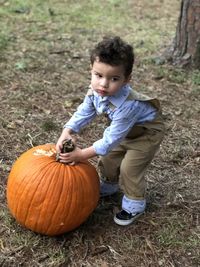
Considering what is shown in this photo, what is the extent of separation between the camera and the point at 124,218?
12.0 ft

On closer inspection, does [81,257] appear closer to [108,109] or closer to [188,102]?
[108,109]

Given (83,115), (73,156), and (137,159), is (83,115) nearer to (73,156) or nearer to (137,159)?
(73,156)

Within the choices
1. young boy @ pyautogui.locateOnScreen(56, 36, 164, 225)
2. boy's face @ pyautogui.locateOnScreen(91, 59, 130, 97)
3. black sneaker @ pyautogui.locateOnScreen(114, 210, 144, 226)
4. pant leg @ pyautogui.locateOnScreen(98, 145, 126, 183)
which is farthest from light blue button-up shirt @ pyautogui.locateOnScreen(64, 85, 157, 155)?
black sneaker @ pyautogui.locateOnScreen(114, 210, 144, 226)

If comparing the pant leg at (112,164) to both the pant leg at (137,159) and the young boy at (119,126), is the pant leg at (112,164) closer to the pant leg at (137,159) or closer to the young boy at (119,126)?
the young boy at (119,126)

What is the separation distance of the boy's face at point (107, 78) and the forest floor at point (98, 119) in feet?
3.53

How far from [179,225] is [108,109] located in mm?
1077

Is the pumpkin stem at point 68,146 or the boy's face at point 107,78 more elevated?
the boy's face at point 107,78

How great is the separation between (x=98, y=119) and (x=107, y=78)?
2.11 m

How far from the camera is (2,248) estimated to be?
3340mm

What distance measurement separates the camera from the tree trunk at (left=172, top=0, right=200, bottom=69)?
625cm

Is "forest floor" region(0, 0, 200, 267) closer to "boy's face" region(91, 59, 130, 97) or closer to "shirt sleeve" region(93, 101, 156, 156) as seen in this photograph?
"shirt sleeve" region(93, 101, 156, 156)

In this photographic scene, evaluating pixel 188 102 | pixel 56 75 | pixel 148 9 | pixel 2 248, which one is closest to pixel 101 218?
pixel 2 248

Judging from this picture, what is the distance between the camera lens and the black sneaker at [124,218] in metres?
3.63

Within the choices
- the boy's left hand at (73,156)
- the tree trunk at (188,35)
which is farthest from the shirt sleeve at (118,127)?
the tree trunk at (188,35)
